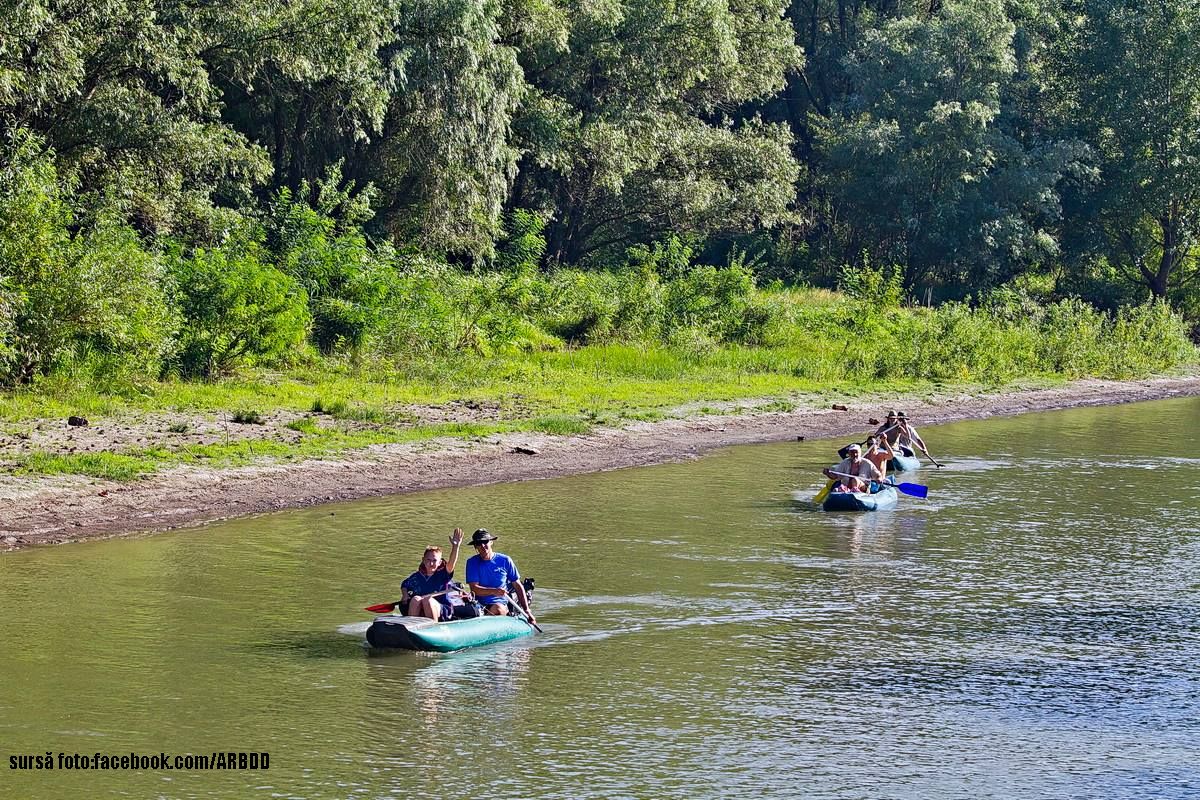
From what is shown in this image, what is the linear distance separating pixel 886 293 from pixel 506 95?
1410 cm

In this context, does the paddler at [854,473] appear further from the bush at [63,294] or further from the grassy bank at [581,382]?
the bush at [63,294]

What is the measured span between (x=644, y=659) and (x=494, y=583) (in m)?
1.87

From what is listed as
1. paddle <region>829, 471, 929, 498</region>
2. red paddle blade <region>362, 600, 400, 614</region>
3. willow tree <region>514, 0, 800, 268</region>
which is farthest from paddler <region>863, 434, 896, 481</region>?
willow tree <region>514, 0, 800, 268</region>

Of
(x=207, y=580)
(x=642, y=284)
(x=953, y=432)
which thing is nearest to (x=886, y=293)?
(x=642, y=284)

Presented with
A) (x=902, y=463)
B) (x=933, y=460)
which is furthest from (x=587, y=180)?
(x=902, y=463)

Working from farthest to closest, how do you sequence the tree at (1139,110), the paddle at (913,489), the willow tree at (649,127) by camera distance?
1. the tree at (1139,110)
2. the willow tree at (649,127)
3. the paddle at (913,489)

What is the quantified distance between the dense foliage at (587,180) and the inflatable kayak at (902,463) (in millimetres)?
12163

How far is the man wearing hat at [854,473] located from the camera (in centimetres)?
2386

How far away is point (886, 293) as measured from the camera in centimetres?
4716

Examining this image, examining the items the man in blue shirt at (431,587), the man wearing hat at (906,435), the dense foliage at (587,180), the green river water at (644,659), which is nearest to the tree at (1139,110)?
the dense foliage at (587,180)

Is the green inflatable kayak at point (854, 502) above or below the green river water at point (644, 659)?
above

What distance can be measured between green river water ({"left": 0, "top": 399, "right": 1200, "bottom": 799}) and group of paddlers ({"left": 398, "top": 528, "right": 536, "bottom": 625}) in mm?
504

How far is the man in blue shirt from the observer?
14.9 meters

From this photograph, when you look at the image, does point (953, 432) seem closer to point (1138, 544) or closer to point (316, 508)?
point (1138, 544)
